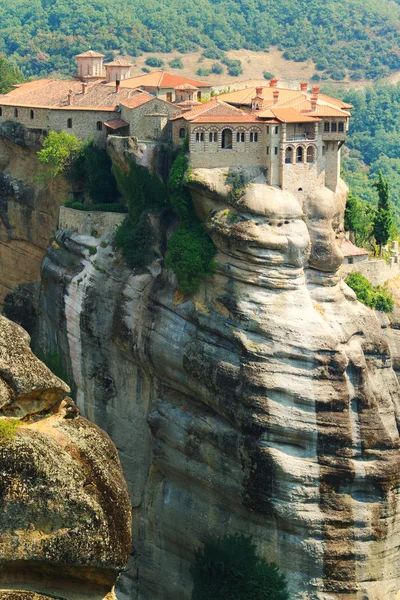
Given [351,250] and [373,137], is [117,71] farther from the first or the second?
[373,137]

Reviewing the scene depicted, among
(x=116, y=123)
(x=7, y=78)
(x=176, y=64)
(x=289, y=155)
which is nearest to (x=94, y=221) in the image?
(x=116, y=123)

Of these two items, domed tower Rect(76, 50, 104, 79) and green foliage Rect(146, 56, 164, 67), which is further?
green foliage Rect(146, 56, 164, 67)

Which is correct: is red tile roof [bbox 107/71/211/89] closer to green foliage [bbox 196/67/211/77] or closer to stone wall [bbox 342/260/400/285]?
stone wall [bbox 342/260/400/285]

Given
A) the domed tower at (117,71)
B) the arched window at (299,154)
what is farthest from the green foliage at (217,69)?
the arched window at (299,154)

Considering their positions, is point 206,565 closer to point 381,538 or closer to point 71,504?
point 381,538

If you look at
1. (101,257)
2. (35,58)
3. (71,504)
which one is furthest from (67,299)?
(35,58)

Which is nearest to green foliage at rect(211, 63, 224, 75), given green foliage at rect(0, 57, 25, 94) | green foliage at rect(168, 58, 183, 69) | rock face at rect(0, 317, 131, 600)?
green foliage at rect(168, 58, 183, 69)
